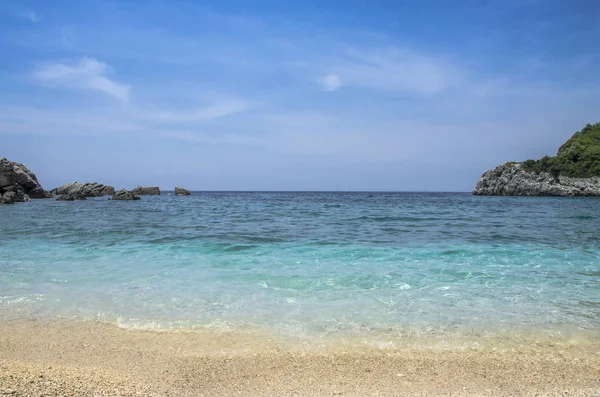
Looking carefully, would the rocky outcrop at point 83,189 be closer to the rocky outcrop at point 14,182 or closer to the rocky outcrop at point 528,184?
the rocky outcrop at point 14,182

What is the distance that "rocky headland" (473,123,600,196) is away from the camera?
83.0 m

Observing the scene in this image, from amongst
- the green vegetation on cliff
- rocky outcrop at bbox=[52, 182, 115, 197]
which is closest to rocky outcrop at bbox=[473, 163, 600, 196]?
the green vegetation on cliff

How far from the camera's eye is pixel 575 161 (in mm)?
90062

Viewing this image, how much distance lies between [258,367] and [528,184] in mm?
101088

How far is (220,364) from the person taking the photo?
188 inches

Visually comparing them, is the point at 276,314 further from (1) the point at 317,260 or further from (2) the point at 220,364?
(1) the point at 317,260

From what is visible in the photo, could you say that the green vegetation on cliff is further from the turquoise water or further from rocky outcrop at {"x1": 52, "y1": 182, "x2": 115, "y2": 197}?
rocky outcrop at {"x1": 52, "y1": 182, "x2": 115, "y2": 197}

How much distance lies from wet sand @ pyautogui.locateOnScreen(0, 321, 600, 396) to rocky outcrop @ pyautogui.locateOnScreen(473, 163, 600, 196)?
95.8 meters

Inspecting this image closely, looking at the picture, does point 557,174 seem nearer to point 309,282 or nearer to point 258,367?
point 309,282

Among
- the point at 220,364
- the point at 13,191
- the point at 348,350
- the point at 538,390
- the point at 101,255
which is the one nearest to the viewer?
the point at 538,390

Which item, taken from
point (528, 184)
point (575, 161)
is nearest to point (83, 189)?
point (528, 184)

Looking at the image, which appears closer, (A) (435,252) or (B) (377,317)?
(B) (377,317)

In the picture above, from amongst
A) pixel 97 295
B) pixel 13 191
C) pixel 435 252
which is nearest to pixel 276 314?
pixel 97 295

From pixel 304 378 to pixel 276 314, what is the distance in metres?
2.29
